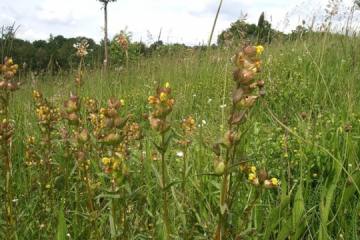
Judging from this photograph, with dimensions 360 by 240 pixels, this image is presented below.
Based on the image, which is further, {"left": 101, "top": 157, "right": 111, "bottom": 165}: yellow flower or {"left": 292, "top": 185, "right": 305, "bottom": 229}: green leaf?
{"left": 292, "top": 185, "right": 305, "bottom": 229}: green leaf

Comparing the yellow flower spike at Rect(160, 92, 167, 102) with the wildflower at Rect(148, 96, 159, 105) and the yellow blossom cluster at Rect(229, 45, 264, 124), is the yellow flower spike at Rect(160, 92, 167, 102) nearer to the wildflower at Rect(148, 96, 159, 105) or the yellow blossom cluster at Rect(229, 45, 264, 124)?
the wildflower at Rect(148, 96, 159, 105)

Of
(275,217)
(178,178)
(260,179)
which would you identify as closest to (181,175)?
(178,178)

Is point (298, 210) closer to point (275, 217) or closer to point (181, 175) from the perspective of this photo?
point (275, 217)

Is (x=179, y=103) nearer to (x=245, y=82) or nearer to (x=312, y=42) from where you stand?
(x=245, y=82)

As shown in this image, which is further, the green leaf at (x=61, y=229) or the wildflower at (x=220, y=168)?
the green leaf at (x=61, y=229)

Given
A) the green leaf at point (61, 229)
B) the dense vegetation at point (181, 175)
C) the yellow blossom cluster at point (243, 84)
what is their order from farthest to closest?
1. the green leaf at point (61, 229)
2. the dense vegetation at point (181, 175)
3. the yellow blossom cluster at point (243, 84)

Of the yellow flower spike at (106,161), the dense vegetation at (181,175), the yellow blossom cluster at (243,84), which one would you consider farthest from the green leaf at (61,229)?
the yellow blossom cluster at (243,84)

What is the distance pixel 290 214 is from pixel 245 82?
876 mm

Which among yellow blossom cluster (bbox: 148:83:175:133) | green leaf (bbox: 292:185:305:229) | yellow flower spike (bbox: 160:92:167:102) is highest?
yellow flower spike (bbox: 160:92:167:102)

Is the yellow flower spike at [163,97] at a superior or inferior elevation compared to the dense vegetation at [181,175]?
superior

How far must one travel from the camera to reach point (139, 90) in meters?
5.20

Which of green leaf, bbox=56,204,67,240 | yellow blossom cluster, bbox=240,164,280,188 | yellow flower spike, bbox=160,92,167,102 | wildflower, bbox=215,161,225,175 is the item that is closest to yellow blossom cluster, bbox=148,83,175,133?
yellow flower spike, bbox=160,92,167,102

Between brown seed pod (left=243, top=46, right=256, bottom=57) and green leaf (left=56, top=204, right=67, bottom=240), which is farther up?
brown seed pod (left=243, top=46, right=256, bottom=57)

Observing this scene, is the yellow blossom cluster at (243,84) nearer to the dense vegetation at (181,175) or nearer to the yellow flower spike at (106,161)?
the dense vegetation at (181,175)
